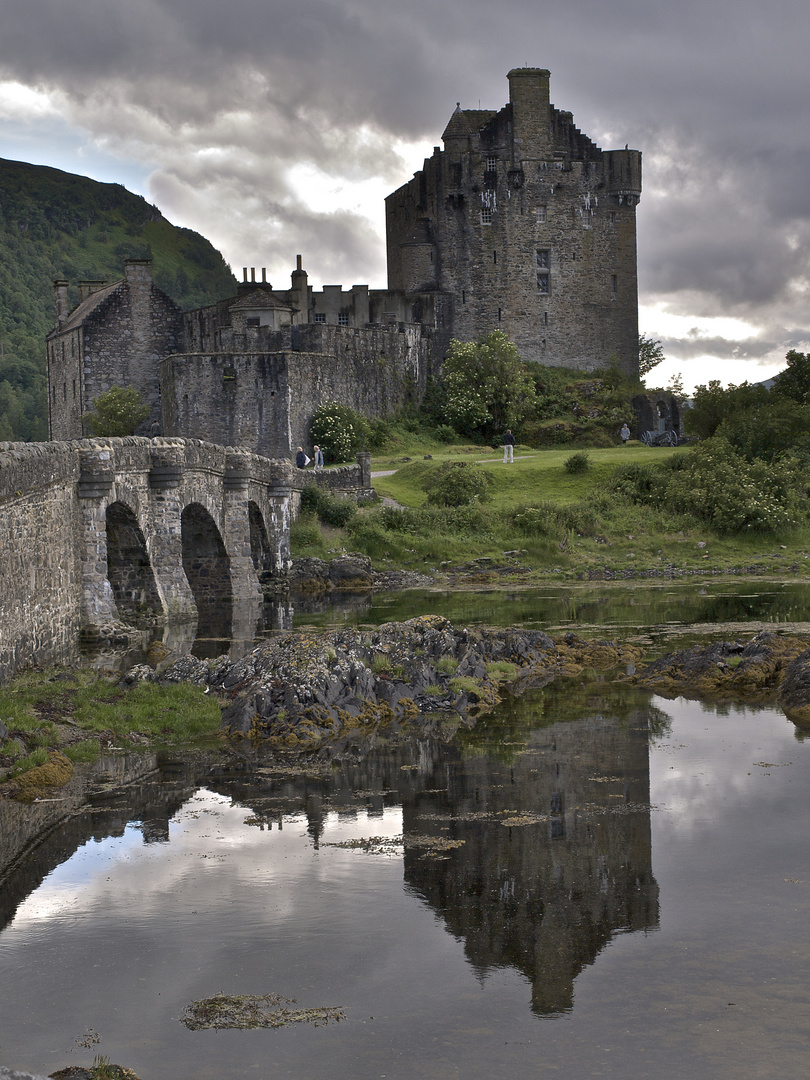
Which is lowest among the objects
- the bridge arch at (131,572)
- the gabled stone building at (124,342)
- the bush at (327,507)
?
the bridge arch at (131,572)

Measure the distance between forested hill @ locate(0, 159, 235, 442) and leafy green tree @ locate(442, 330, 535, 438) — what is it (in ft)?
168

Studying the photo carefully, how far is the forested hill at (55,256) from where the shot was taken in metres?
118

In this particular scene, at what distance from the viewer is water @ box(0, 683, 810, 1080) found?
7242 mm

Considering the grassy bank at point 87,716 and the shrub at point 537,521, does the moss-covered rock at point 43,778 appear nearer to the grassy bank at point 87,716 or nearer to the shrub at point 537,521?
the grassy bank at point 87,716

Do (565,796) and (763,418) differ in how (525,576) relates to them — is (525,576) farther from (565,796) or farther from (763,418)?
(565,796)

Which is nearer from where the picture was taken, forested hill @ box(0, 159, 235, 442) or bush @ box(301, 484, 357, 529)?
bush @ box(301, 484, 357, 529)

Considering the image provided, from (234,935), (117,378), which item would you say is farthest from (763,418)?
(234,935)

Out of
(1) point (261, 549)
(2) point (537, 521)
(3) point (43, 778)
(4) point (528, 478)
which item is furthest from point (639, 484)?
(3) point (43, 778)

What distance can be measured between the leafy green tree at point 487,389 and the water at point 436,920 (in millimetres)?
48402

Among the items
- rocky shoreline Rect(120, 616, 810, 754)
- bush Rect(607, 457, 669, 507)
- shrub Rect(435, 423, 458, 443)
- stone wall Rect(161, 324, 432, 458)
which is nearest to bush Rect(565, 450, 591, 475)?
bush Rect(607, 457, 669, 507)

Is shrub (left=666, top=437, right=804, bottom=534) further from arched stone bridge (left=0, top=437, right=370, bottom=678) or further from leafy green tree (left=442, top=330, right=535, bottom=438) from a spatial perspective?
leafy green tree (left=442, top=330, right=535, bottom=438)

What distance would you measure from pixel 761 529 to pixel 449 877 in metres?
35.0

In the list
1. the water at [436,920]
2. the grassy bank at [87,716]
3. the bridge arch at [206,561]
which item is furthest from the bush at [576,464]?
the water at [436,920]

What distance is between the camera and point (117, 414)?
60000 millimetres
